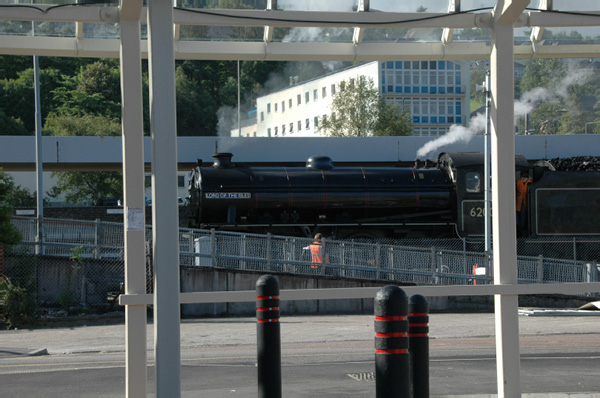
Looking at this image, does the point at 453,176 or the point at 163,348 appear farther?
the point at 453,176

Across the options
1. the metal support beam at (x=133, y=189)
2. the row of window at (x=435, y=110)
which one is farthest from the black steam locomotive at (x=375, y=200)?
the row of window at (x=435, y=110)

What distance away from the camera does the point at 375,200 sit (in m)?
24.1

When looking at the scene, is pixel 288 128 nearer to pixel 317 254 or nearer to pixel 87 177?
pixel 87 177

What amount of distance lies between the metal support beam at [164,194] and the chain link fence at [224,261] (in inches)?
517

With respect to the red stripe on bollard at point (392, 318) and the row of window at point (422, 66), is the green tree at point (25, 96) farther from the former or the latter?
the red stripe on bollard at point (392, 318)

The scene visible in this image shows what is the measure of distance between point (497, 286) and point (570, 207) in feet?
60.1

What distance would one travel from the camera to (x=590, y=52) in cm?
930

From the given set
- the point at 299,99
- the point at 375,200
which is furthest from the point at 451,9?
the point at 299,99

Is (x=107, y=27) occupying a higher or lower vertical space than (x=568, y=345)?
higher

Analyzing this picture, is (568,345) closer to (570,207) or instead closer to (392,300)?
(392,300)

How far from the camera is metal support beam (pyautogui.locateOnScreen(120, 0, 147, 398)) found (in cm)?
703

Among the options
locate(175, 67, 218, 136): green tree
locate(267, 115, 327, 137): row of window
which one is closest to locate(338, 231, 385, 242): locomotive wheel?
locate(175, 67, 218, 136): green tree

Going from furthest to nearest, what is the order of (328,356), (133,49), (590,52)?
(328,356) < (590,52) < (133,49)

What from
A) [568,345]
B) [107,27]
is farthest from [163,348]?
[568,345]
